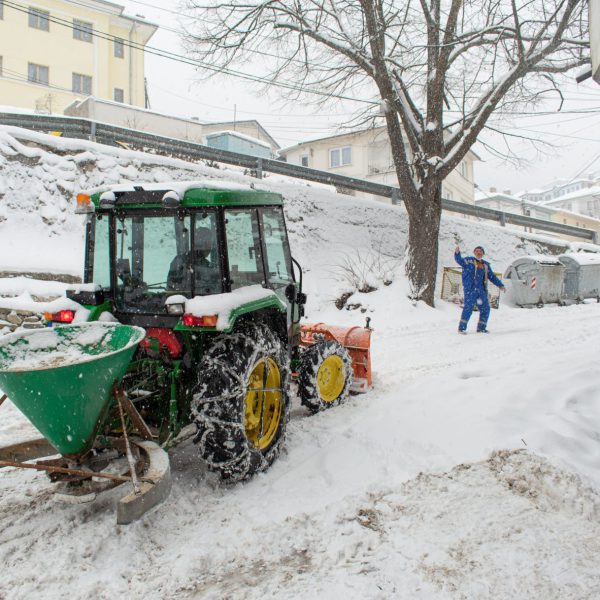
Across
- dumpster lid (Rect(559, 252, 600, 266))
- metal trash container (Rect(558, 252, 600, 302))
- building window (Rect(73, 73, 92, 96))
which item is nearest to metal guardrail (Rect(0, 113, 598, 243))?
dumpster lid (Rect(559, 252, 600, 266))

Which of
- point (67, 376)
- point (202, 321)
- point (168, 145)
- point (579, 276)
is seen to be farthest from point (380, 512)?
point (579, 276)

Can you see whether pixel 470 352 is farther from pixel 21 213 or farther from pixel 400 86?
pixel 21 213

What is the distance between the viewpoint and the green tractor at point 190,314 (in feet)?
10.7

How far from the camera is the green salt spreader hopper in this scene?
8.67 ft

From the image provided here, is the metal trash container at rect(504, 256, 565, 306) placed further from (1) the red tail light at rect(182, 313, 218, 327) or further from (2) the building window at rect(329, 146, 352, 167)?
(2) the building window at rect(329, 146, 352, 167)

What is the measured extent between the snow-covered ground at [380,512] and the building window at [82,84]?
28525 mm

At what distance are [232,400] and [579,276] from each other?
545 inches

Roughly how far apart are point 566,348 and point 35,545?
680cm

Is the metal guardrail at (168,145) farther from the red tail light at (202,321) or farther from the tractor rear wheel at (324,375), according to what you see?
the red tail light at (202,321)

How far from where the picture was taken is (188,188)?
351cm

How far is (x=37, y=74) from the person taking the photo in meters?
27.7

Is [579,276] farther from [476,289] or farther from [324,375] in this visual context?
[324,375]

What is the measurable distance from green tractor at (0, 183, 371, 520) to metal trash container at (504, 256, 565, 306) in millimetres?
11013

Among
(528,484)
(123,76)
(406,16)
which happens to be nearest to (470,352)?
(528,484)
